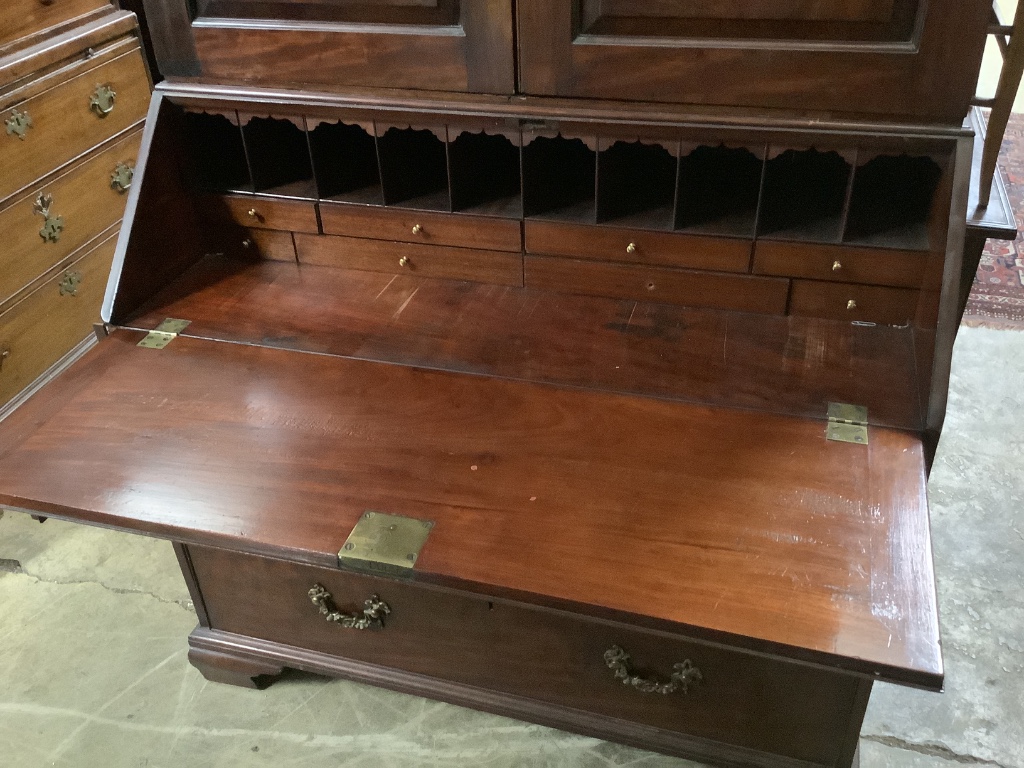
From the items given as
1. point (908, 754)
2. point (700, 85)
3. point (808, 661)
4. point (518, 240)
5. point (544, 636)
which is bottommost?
point (908, 754)

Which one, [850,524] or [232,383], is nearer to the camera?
[850,524]

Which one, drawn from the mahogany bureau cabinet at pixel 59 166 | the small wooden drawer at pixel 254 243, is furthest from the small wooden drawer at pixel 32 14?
the small wooden drawer at pixel 254 243

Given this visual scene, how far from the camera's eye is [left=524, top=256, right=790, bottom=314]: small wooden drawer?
1.25 meters

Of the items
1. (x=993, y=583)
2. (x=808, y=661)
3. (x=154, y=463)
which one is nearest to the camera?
(x=808, y=661)

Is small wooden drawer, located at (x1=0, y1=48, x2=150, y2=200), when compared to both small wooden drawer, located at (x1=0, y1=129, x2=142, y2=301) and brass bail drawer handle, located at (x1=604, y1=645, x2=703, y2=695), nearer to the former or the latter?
small wooden drawer, located at (x1=0, y1=129, x2=142, y2=301)

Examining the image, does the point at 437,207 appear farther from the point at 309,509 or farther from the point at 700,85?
the point at 309,509

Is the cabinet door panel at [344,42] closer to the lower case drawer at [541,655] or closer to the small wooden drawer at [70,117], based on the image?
the small wooden drawer at [70,117]

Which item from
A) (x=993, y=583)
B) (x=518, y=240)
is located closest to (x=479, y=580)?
(x=518, y=240)

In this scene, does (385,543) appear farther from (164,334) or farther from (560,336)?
(164,334)

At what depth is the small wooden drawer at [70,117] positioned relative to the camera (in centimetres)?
164

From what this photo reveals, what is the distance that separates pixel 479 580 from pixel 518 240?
612 millimetres

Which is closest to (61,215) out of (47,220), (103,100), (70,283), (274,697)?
(47,220)

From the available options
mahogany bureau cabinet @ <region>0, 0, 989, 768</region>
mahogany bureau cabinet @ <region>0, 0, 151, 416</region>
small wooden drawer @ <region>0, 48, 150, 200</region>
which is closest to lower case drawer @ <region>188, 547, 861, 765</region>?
mahogany bureau cabinet @ <region>0, 0, 989, 768</region>

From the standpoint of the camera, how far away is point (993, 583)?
159 centimetres
